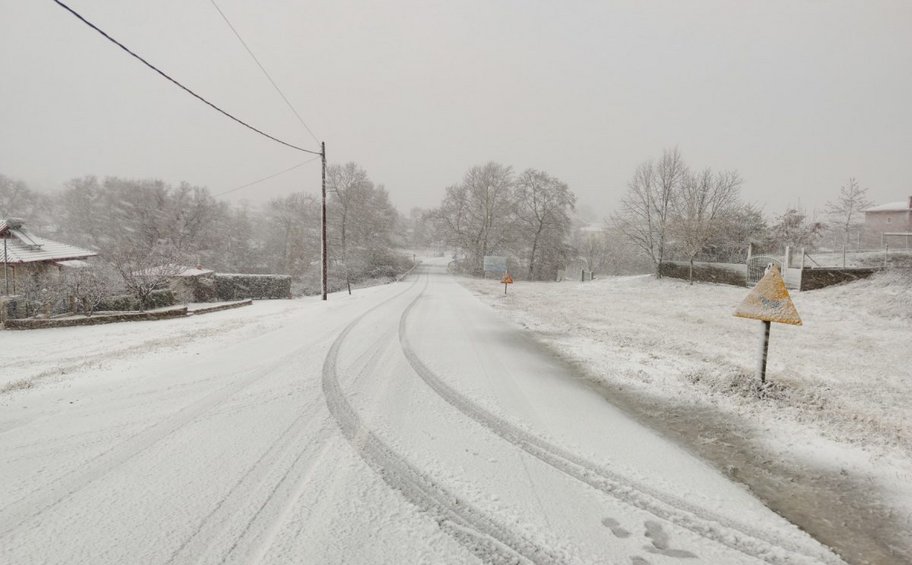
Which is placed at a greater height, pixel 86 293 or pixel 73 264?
pixel 73 264

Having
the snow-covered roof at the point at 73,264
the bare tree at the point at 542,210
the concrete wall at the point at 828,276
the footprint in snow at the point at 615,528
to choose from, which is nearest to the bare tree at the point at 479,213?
the bare tree at the point at 542,210

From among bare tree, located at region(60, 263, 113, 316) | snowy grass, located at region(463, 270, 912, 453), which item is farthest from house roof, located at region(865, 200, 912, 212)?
bare tree, located at region(60, 263, 113, 316)

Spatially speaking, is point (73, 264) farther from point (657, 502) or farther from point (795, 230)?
point (795, 230)

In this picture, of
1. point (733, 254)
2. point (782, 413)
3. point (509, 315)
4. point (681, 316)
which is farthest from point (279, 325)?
point (733, 254)

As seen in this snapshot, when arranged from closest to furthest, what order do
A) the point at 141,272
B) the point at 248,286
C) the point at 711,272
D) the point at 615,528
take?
the point at 615,528
the point at 141,272
the point at 248,286
the point at 711,272

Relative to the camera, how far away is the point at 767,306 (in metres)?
5.45

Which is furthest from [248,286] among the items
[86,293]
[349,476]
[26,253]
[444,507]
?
[444,507]

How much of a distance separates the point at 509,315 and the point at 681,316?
665cm

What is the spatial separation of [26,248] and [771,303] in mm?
34686

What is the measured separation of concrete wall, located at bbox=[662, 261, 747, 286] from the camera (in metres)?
26.8

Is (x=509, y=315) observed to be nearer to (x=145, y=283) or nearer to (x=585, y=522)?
(x=585, y=522)

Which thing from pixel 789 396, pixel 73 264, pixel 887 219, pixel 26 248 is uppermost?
pixel 887 219

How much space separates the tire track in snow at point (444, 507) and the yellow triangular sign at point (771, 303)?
4.63 m

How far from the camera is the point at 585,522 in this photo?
100 inches
